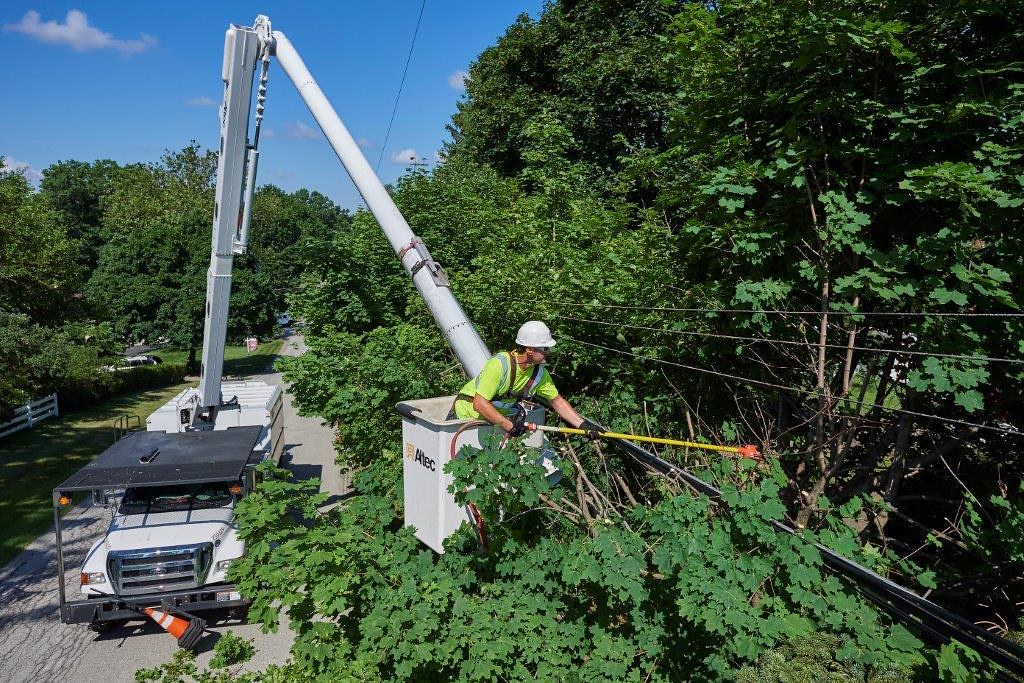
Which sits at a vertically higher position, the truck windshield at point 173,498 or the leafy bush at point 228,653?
the leafy bush at point 228,653

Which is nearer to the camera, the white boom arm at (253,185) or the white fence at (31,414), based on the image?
the white boom arm at (253,185)

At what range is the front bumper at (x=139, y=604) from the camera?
7.21 m

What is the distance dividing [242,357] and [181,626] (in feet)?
132

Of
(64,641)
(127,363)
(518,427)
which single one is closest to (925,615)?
(518,427)

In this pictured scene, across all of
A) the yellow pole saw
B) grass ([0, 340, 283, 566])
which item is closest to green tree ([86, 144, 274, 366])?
grass ([0, 340, 283, 566])


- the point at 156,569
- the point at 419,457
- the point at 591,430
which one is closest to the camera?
the point at 591,430

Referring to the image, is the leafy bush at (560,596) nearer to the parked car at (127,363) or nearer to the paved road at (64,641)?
the paved road at (64,641)

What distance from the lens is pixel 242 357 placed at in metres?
44.6

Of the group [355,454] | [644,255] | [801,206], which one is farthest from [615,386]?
[355,454]

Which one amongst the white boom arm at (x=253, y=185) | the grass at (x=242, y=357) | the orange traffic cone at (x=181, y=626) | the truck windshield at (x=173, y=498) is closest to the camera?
the white boom arm at (x=253, y=185)

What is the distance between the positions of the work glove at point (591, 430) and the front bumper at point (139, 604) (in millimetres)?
4599

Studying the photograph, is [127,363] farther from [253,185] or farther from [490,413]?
[490,413]

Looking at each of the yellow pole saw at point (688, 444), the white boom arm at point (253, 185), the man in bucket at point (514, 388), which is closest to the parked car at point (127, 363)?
the white boom arm at point (253, 185)

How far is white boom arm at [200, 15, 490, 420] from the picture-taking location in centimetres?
663
